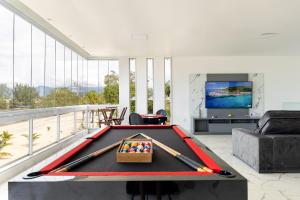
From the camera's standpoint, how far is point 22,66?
180 inches

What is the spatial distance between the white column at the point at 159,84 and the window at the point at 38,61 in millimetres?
4118

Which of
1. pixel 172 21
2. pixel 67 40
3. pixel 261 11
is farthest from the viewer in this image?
pixel 67 40

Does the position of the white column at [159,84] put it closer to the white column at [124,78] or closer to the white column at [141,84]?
the white column at [141,84]

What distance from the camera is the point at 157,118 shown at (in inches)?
243

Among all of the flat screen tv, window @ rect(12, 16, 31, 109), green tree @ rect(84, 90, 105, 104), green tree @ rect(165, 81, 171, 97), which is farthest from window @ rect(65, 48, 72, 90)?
the flat screen tv

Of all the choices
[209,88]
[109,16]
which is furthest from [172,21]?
[209,88]

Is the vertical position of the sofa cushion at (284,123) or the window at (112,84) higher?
the window at (112,84)

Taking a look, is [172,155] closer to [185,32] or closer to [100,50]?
[185,32]

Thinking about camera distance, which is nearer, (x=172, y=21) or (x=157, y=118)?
(x=172, y=21)

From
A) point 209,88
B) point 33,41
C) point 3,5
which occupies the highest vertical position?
point 3,5

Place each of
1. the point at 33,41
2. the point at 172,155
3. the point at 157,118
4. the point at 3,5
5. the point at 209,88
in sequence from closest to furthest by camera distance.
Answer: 1. the point at 172,155
2. the point at 3,5
3. the point at 33,41
4. the point at 157,118
5. the point at 209,88

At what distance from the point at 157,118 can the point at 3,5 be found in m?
4.10

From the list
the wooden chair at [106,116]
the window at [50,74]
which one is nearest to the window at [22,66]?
the window at [50,74]

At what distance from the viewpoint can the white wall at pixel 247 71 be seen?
8.48 m
